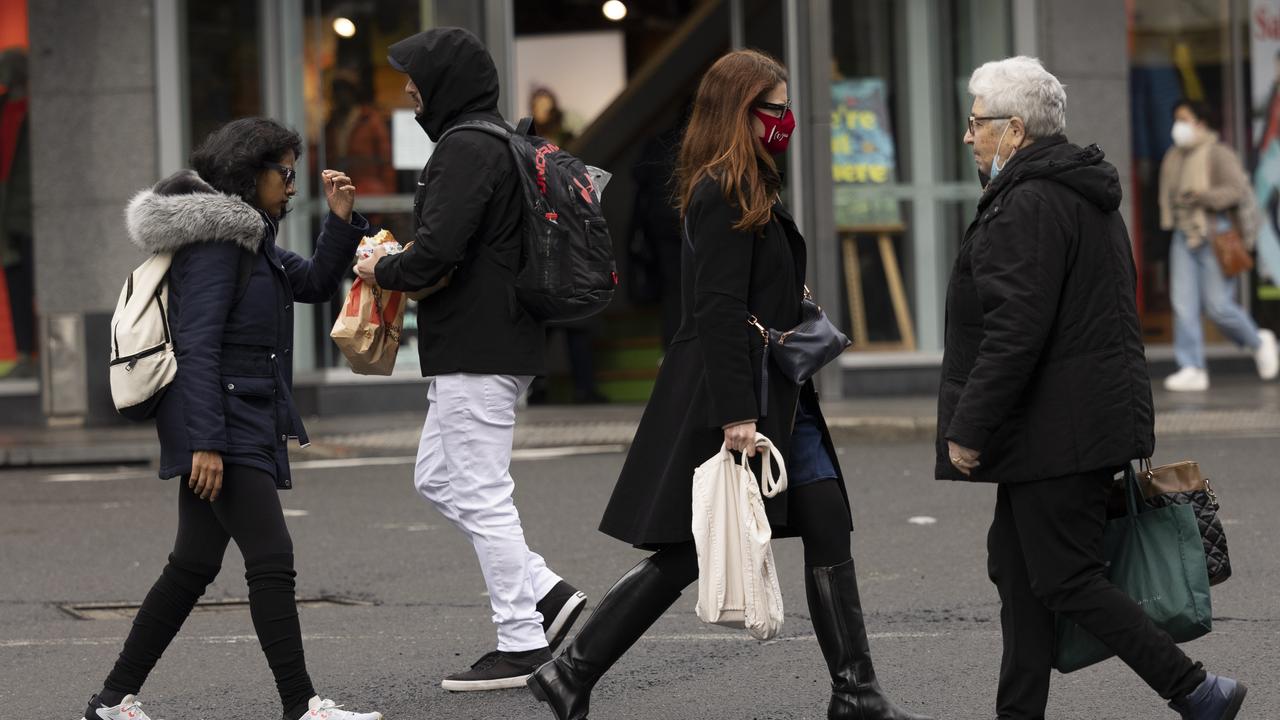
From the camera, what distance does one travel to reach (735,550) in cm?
462

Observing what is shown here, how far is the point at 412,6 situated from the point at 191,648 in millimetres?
9113

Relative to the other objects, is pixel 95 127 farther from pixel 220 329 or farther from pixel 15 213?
pixel 220 329

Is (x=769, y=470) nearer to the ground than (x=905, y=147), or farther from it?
nearer to the ground

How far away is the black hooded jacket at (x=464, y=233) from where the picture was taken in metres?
5.23

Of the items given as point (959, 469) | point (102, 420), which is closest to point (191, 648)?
point (959, 469)

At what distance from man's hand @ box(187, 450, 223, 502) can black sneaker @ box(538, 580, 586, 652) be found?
120 centimetres

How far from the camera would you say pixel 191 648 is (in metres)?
6.20

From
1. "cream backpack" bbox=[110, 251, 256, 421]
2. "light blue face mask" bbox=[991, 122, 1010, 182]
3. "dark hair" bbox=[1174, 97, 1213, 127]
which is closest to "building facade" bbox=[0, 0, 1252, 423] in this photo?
"dark hair" bbox=[1174, 97, 1213, 127]

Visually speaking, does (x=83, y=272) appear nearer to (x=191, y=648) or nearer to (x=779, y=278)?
(x=191, y=648)

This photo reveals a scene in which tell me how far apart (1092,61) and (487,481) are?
10.9m

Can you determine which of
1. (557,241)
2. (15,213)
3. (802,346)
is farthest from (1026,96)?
(15,213)

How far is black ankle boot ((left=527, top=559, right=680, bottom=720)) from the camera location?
483 cm

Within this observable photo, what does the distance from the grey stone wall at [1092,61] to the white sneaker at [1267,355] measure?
156 centimetres

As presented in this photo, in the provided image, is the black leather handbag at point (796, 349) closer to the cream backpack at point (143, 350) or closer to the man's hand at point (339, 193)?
the man's hand at point (339, 193)
